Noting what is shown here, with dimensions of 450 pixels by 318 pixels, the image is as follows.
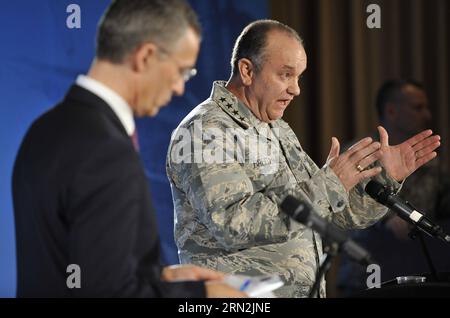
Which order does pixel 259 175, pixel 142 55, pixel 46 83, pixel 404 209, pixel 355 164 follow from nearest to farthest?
pixel 142 55 → pixel 404 209 → pixel 355 164 → pixel 259 175 → pixel 46 83

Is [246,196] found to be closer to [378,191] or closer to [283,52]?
[378,191]

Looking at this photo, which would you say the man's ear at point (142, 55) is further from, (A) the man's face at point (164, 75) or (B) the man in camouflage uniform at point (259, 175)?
(B) the man in camouflage uniform at point (259, 175)

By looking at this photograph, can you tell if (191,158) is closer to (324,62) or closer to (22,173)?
(22,173)

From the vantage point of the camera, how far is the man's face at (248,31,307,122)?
8.58ft

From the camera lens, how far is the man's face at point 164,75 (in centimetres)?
169

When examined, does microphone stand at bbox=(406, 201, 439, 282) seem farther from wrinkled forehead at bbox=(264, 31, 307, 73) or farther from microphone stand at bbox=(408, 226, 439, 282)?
wrinkled forehead at bbox=(264, 31, 307, 73)

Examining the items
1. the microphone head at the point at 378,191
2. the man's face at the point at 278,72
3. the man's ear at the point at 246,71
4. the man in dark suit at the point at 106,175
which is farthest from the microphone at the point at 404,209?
the man in dark suit at the point at 106,175

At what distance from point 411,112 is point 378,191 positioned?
2.01 metres

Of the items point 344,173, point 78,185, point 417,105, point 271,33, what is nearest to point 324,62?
point 417,105

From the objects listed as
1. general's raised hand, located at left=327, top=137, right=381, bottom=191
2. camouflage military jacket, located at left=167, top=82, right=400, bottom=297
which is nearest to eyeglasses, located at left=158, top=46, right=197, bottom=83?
camouflage military jacket, located at left=167, top=82, right=400, bottom=297

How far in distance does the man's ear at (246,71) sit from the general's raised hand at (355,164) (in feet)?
1.33

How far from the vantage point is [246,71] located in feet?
8.75

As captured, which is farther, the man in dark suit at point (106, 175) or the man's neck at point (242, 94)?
the man's neck at point (242, 94)

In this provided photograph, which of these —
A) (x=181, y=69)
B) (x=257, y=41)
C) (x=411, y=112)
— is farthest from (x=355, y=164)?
(x=411, y=112)
